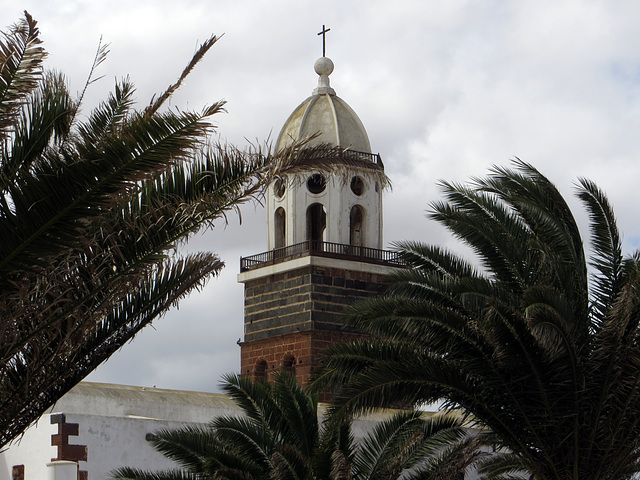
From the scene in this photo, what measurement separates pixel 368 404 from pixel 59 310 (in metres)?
5.85

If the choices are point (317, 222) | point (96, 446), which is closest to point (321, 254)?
point (317, 222)

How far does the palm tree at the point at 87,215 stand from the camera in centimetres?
772

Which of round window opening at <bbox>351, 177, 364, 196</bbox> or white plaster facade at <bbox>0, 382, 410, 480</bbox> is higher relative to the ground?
round window opening at <bbox>351, 177, 364, 196</bbox>

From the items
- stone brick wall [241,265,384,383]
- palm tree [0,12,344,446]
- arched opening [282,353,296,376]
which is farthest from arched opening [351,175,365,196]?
palm tree [0,12,344,446]

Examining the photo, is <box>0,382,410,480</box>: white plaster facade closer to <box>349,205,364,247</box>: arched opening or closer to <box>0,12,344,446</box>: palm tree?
<box>0,12,344,446</box>: palm tree

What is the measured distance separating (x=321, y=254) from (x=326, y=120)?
3.63 meters

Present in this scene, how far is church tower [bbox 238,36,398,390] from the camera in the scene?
101 ft

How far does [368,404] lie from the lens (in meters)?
13.9

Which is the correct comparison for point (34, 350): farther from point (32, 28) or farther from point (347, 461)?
point (347, 461)

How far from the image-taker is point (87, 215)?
25.4 feet

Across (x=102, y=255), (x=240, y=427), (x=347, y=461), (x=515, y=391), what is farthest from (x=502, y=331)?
(x=102, y=255)

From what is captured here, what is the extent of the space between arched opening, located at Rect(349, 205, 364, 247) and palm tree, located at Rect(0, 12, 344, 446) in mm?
22405

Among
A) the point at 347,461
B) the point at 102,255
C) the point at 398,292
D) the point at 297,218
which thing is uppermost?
the point at 297,218

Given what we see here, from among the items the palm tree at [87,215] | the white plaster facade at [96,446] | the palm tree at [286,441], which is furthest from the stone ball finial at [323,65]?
the palm tree at [87,215]
